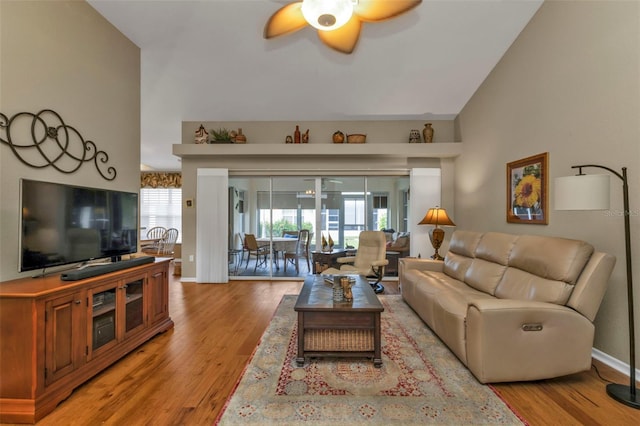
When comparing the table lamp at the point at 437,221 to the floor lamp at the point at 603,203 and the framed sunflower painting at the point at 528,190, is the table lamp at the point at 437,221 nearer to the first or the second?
the framed sunflower painting at the point at 528,190

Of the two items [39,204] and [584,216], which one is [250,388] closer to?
[39,204]

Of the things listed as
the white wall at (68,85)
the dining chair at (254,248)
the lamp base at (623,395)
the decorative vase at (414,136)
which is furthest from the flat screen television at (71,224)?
the decorative vase at (414,136)

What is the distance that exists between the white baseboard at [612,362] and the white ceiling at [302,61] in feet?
11.3

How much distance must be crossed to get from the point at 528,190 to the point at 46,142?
464 cm

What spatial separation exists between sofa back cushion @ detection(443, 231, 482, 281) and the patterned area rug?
1127mm

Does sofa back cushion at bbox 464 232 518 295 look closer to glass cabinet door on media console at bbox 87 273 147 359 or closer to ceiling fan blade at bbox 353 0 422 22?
ceiling fan blade at bbox 353 0 422 22

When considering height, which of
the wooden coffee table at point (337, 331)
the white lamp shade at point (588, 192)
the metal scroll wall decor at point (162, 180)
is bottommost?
the wooden coffee table at point (337, 331)

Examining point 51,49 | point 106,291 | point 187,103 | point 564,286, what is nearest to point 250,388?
point 106,291

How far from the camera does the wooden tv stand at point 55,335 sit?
1.67m

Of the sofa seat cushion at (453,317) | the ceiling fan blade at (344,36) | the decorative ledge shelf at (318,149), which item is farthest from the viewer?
the decorative ledge shelf at (318,149)

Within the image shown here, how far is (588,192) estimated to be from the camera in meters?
1.85

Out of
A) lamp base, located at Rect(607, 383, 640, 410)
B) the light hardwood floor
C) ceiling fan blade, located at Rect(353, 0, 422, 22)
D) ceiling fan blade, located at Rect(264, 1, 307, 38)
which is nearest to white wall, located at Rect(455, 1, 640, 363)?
lamp base, located at Rect(607, 383, 640, 410)

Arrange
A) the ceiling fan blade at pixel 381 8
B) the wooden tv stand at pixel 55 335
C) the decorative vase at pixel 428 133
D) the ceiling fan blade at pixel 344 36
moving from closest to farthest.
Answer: the wooden tv stand at pixel 55 335 < the ceiling fan blade at pixel 381 8 < the ceiling fan blade at pixel 344 36 < the decorative vase at pixel 428 133

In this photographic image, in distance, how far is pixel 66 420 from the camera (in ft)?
5.52
